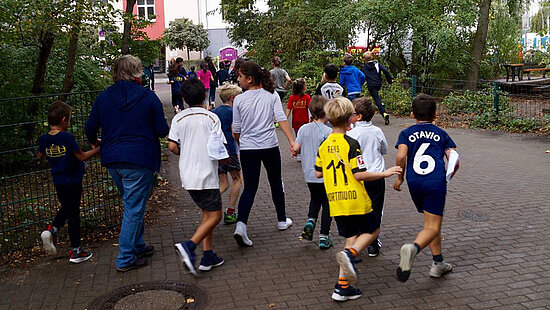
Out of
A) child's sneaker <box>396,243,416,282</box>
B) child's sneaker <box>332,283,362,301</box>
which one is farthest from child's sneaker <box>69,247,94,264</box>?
child's sneaker <box>396,243,416,282</box>

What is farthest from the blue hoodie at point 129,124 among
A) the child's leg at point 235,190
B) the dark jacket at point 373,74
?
the dark jacket at point 373,74

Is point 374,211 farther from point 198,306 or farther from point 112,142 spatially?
point 112,142

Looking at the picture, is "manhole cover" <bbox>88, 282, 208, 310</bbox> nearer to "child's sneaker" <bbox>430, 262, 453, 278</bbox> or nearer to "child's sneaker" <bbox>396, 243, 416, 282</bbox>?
"child's sneaker" <bbox>396, 243, 416, 282</bbox>

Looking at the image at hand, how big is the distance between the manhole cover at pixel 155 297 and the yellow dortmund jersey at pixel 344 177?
1333 millimetres

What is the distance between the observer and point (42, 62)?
382 inches

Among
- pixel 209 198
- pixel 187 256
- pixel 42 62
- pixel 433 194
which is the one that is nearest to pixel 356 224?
pixel 433 194

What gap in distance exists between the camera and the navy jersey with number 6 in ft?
15.8

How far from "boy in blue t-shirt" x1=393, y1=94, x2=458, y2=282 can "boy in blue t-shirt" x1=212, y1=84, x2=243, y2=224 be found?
93.5 inches

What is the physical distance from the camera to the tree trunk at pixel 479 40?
19484mm

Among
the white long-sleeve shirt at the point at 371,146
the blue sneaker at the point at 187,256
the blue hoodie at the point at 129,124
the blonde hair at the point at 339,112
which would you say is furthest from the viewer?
the white long-sleeve shirt at the point at 371,146

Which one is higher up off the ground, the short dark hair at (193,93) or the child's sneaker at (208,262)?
the short dark hair at (193,93)

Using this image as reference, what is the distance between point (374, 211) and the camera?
17.3 feet

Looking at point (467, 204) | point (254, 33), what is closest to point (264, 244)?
point (467, 204)

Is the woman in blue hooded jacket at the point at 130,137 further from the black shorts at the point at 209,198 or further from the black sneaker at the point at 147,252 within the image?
the black shorts at the point at 209,198
